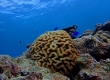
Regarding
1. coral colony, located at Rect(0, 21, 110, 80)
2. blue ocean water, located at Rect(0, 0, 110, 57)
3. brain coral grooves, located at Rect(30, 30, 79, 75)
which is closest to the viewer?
coral colony, located at Rect(0, 21, 110, 80)

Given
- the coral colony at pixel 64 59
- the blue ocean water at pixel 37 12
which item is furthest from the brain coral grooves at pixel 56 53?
the blue ocean water at pixel 37 12

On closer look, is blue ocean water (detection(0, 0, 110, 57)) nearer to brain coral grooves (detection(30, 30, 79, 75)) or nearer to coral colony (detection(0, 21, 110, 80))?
brain coral grooves (detection(30, 30, 79, 75))

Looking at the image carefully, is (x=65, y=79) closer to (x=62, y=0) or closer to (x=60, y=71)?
(x=60, y=71)

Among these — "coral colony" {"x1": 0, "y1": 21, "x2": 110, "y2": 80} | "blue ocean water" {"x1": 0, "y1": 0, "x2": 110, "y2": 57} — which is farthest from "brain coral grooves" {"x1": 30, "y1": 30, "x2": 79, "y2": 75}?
"blue ocean water" {"x1": 0, "y1": 0, "x2": 110, "y2": 57}

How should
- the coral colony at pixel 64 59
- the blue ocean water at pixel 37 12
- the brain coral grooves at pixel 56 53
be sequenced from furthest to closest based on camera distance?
the blue ocean water at pixel 37 12
the brain coral grooves at pixel 56 53
the coral colony at pixel 64 59

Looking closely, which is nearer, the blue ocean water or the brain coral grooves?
the brain coral grooves

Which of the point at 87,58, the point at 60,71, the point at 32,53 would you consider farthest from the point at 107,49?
the point at 32,53

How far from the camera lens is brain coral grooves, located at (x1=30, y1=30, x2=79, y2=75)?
5.03m

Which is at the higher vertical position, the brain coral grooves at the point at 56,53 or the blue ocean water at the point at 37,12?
the blue ocean water at the point at 37,12

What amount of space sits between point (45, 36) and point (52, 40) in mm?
424

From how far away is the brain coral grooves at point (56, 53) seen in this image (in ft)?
16.5

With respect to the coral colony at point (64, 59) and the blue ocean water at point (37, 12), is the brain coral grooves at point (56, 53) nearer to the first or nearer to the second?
the coral colony at point (64, 59)

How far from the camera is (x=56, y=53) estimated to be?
5199 millimetres

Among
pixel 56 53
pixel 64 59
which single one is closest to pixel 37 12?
pixel 56 53
